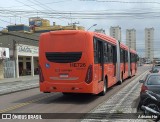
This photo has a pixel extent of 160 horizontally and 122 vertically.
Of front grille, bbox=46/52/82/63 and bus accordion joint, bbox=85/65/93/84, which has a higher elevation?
front grille, bbox=46/52/82/63

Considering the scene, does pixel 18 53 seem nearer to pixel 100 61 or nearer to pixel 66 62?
pixel 100 61

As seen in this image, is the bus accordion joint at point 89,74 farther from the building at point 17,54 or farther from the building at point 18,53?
the building at point 18,53

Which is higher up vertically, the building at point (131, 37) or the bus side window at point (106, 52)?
the building at point (131, 37)

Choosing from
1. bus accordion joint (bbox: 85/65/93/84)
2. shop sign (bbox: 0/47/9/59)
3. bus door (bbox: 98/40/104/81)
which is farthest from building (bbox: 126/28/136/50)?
bus accordion joint (bbox: 85/65/93/84)

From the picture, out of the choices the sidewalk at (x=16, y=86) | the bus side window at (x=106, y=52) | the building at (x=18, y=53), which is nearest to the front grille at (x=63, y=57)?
the bus side window at (x=106, y=52)

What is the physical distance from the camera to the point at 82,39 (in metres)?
15.6

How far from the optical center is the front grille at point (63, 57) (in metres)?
15.6

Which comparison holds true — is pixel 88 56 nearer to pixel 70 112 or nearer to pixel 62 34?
pixel 62 34

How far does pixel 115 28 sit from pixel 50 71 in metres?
70.0

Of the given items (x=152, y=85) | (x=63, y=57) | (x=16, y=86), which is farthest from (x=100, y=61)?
(x=16, y=86)

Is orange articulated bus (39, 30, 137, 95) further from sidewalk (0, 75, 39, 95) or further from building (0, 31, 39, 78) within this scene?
building (0, 31, 39, 78)

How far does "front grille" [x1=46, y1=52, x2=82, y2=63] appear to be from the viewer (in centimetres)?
1565

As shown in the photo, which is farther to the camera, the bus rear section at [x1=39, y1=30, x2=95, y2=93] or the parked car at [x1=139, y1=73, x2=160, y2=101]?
the bus rear section at [x1=39, y1=30, x2=95, y2=93]

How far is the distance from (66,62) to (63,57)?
10.8 inches
